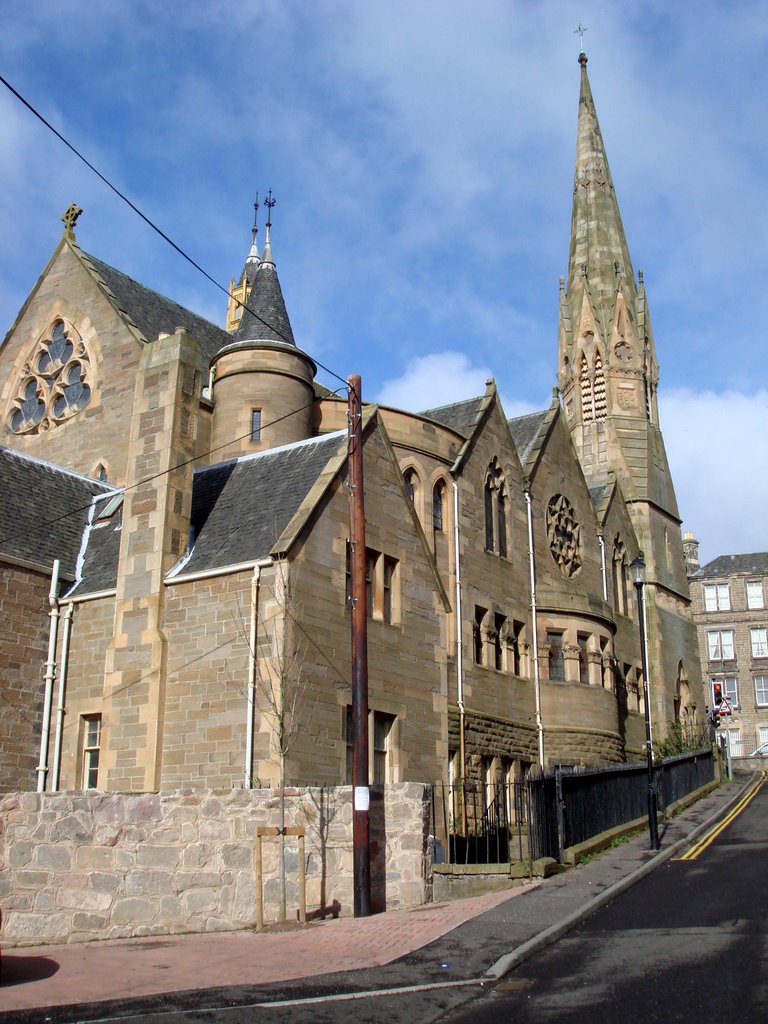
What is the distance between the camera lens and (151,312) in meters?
30.5

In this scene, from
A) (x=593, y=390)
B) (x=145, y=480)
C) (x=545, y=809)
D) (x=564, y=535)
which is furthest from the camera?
(x=593, y=390)

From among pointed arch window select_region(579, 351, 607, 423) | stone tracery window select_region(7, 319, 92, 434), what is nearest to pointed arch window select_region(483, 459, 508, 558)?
stone tracery window select_region(7, 319, 92, 434)

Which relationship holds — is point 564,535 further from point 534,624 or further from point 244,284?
point 244,284

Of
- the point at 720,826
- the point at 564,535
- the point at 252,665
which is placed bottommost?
the point at 720,826

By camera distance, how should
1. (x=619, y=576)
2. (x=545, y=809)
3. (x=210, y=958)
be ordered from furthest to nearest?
(x=619, y=576), (x=545, y=809), (x=210, y=958)

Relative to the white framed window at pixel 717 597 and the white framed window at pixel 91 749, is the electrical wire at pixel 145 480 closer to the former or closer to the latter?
the white framed window at pixel 91 749

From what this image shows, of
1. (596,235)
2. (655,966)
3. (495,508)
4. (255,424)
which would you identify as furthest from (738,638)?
(655,966)

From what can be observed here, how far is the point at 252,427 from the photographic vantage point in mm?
26938

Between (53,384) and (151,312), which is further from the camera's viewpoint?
(151,312)

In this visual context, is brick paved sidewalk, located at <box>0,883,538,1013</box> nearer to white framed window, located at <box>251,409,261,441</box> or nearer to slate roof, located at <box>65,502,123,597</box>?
slate roof, located at <box>65,502,123,597</box>

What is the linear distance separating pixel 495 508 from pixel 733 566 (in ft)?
178

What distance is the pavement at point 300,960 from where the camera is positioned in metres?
9.56

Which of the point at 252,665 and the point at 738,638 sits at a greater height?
the point at 738,638

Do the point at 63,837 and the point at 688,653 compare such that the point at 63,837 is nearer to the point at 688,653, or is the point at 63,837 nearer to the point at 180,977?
the point at 180,977
